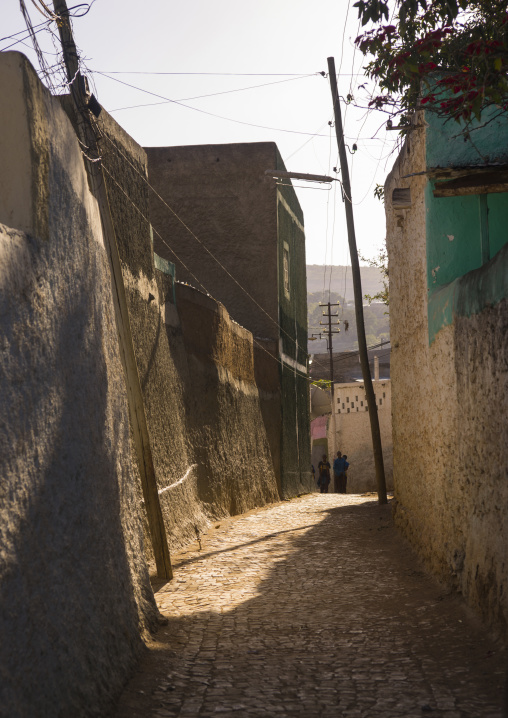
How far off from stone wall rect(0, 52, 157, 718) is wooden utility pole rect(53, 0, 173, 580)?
1258 millimetres

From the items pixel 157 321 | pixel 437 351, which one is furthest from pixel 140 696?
pixel 157 321

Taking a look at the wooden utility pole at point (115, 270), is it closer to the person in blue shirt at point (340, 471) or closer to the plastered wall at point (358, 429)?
the person in blue shirt at point (340, 471)

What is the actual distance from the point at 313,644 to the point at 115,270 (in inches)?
141

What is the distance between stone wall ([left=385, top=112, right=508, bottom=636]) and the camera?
5266mm

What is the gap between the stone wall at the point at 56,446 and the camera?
3.27 m

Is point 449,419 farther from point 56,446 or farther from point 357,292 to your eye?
point 357,292

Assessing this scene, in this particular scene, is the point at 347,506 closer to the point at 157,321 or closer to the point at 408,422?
the point at 408,422

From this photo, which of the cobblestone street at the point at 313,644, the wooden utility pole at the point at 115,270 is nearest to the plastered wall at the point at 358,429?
the cobblestone street at the point at 313,644

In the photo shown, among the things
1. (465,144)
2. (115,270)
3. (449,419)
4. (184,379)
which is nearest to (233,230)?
(184,379)

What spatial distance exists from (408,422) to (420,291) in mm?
1888

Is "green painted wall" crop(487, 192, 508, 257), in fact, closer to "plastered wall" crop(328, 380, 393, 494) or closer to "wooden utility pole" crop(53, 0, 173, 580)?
"wooden utility pole" crop(53, 0, 173, 580)

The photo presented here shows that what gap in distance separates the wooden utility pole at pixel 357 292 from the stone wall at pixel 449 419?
4.10m

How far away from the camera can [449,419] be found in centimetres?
699

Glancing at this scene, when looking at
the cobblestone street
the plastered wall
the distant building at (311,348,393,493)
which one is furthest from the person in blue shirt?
the cobblestone street
